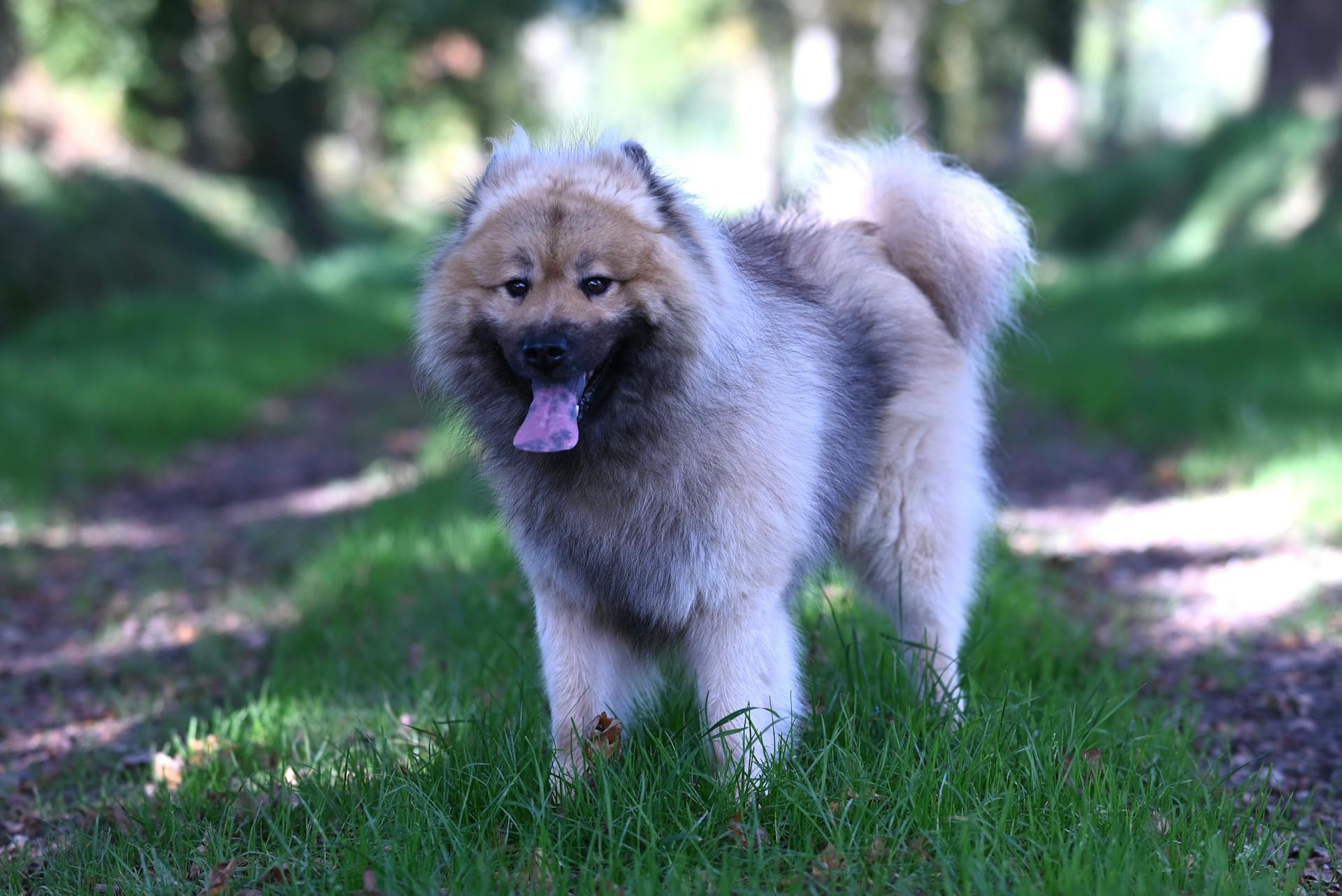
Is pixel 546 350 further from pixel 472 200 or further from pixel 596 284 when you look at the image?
pixel 472 200

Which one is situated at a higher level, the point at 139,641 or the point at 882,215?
the point at 882,215

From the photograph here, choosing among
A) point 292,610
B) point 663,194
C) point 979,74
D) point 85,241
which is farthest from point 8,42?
point 979,74

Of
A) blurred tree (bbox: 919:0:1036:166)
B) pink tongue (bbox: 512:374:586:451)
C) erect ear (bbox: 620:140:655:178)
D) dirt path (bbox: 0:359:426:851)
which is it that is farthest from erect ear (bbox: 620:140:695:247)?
blurred tree (bbox: 919:0:1036:166)

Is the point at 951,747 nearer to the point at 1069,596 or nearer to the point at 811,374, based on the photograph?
the point at 811,374

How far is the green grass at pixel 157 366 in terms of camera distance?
781 cm

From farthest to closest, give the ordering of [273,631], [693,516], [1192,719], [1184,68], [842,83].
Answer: [1184,68] → [842,83] → [273,631] → [1192,719] → [693,516]

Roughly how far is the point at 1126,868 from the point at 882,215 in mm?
2310

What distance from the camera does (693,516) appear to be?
2.98 meters

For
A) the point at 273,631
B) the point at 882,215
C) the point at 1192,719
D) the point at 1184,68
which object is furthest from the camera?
the point at 1184,68

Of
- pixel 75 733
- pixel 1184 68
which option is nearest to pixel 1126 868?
pixel 75 733

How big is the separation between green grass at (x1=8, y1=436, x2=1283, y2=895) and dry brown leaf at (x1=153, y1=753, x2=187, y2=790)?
0.04 m

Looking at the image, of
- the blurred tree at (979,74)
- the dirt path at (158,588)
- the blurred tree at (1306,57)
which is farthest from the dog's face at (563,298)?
the blurred tree at (979,74)

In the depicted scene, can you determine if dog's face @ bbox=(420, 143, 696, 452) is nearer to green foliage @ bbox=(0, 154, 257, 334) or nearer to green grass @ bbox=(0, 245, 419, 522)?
green grass @ bbox=(0, 245, 419, 522)

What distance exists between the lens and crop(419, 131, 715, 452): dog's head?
9.19 ft
